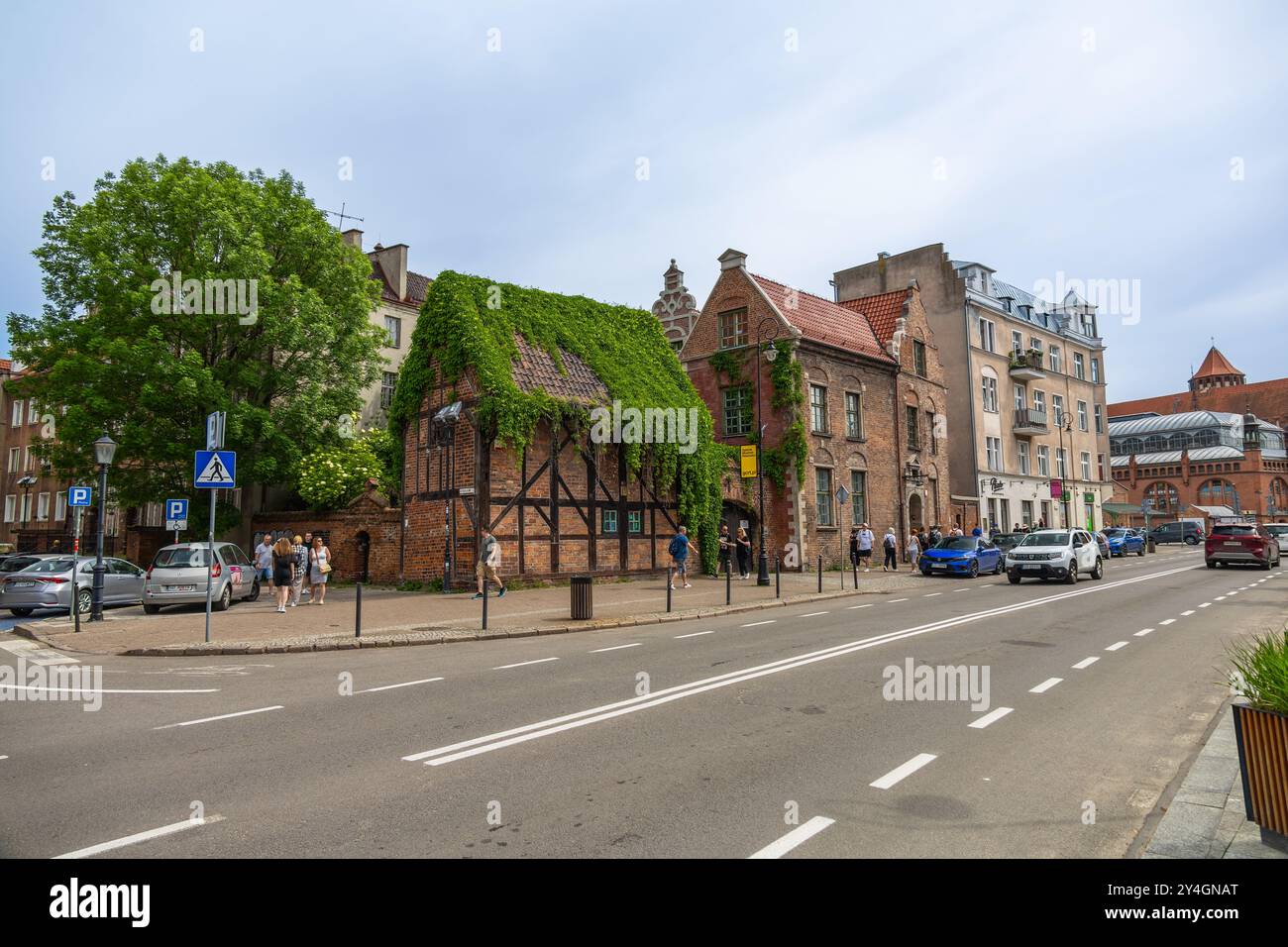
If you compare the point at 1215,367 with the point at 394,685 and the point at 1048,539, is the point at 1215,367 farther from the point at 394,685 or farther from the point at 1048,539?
the point at 394,685

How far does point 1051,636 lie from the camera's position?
1195 centimetres

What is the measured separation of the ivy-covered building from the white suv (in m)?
5.92

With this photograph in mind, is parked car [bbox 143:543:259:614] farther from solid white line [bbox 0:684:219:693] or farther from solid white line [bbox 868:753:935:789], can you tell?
solid white line [bbox 868:753:935:789]

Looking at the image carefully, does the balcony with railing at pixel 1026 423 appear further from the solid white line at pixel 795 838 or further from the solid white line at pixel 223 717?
the solid white line at pixel 795 838

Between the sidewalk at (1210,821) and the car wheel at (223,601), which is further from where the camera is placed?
the car wheel at (223,601)

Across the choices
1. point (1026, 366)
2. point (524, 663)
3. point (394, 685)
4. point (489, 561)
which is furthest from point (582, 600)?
point (1026, 366)

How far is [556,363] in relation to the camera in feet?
79.6

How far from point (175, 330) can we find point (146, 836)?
26799mm

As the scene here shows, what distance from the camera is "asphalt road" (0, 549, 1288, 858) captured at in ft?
14.1

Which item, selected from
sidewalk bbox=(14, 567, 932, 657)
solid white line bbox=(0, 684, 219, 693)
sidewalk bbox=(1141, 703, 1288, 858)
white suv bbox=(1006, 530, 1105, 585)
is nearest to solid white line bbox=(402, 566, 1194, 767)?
sidewalk bbox=(1141, 703, 1288, 858)

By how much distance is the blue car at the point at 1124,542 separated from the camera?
147 ft

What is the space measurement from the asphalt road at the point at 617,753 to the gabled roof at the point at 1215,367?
5036 inches

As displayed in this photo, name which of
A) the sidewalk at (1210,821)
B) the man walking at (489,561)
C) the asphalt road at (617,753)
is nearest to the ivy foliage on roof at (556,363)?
the man walking at (489,561)

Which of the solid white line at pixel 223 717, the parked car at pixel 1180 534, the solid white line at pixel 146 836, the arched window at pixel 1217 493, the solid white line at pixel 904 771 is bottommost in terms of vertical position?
the parked car at pixel 1180 534
